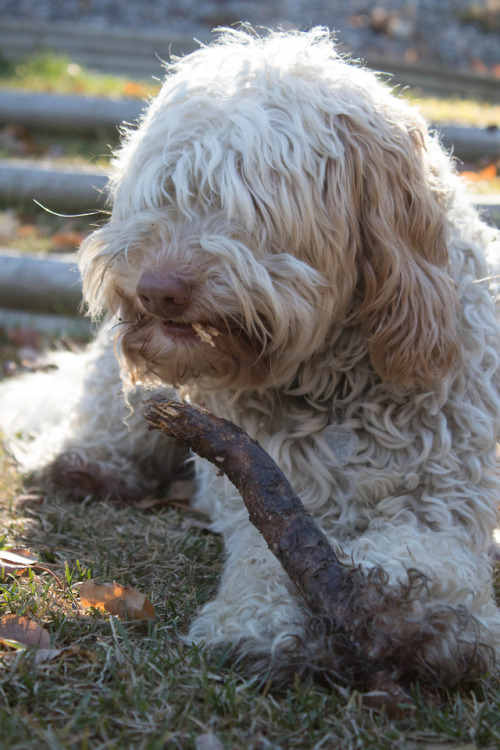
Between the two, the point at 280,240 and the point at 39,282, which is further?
the point at 39,282

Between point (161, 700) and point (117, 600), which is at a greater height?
point (161, 700)

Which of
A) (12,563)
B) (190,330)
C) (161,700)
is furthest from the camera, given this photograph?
(12,563)

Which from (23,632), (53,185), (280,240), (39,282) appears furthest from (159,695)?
(53,185)

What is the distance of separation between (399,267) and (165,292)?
69 cm

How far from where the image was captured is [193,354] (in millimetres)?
2506

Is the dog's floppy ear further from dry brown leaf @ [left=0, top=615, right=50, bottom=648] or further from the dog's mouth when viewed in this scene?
dry brown leaf @ [left=0, top=615, right=50, bottom=648]

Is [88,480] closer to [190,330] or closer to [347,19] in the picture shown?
[190,330]

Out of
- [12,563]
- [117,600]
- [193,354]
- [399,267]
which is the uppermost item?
[399,267]

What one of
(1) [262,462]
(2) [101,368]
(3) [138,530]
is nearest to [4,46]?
(2) [101,368]

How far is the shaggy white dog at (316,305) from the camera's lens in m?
2.42

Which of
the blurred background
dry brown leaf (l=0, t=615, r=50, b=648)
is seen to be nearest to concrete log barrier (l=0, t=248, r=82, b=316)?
the blurred background

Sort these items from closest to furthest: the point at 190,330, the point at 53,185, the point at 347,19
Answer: the point at 190,330 < the point at 53,185 < the point at 347,19

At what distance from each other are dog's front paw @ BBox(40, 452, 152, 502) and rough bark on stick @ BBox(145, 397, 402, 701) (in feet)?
4.43

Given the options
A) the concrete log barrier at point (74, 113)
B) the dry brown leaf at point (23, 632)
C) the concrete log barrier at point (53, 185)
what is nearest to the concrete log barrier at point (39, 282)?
the concrete log barrier at point (53, 185)
